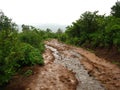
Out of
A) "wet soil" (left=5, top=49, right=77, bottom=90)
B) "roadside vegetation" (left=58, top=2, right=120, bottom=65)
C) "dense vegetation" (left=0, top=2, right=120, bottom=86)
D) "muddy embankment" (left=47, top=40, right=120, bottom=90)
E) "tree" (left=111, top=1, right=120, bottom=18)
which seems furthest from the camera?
"tree" (left=111, top=1, right=120, bottom=18)

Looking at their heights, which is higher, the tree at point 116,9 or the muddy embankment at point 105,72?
the tree at point 116,9

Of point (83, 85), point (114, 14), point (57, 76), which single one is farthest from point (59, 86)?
point (114, 14)

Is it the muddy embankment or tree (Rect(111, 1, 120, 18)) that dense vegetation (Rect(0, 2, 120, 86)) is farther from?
the muddy embankment

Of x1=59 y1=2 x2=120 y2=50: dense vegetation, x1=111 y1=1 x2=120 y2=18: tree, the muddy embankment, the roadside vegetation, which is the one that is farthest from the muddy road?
x1=111 y1=1 x2=120 y2=18: tree

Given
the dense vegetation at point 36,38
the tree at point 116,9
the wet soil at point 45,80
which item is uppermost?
the tree at point 116,9

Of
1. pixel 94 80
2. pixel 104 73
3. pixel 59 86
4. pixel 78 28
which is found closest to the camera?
pixel 59 86

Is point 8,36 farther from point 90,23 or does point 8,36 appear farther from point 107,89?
point 90,23

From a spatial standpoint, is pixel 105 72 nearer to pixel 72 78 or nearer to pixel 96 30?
pixel 72 78

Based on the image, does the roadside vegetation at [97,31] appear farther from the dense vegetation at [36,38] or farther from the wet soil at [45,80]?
the wet soil at [45,80]

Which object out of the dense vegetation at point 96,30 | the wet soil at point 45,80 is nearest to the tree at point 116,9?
the dense vegetation at point 96,30

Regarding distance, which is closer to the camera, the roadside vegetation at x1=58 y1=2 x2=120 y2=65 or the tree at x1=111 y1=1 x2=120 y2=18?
the roadside vegetation at x1=58 y1=2 x2=120 y2=65

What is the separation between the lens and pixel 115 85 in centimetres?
2133

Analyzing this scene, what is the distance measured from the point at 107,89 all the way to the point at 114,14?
30354 mm

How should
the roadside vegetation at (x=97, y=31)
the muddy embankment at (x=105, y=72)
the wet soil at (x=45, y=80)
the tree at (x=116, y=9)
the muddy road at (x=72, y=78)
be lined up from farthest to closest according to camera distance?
1. the tree at (x=116, y=9)
2. the roadside vegetation at (x=97, y=31)
3. the muddy embankment at (x=105, y=72)
4. the muddy road at (x=72, y=78)
5. the wet soil at (x=45, y=80)
